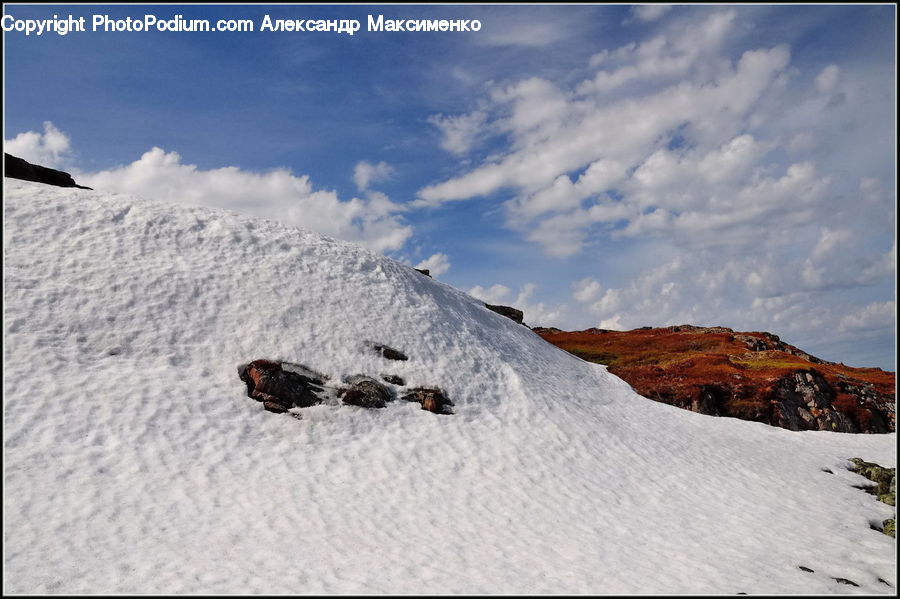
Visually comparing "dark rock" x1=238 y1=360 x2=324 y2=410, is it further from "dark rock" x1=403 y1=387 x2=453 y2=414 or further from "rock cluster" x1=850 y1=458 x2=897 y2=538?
"rock cluster" x1=850 y1=458 x2=897 y2=538

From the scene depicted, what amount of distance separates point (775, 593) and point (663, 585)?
3.02m

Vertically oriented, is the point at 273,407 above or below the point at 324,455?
above

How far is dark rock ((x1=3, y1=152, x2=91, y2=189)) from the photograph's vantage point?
35312 mm

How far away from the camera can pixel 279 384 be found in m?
23.5

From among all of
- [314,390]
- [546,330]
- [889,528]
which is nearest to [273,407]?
[314,390]

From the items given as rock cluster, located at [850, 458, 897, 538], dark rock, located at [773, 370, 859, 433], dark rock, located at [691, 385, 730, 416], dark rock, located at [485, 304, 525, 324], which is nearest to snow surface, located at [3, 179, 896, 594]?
rock cluster, located at [850, 458, 897, 538]

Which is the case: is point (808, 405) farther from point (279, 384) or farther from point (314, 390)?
point (279, 384)

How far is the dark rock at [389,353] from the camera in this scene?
94.1 ft

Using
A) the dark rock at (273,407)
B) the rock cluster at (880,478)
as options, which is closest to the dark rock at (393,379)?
the dark rock at (273,407)

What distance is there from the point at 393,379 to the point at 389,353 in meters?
2.16

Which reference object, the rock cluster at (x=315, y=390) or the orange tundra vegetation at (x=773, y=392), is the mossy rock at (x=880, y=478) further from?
the rock cluster at (x=315, y=390)

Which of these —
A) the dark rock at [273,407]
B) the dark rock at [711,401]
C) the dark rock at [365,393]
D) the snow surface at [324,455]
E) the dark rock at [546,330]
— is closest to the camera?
the snow surface at [324,455]

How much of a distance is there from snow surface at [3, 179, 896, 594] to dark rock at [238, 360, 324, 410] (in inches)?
28.1

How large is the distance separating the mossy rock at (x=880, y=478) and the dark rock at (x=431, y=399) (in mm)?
21342
